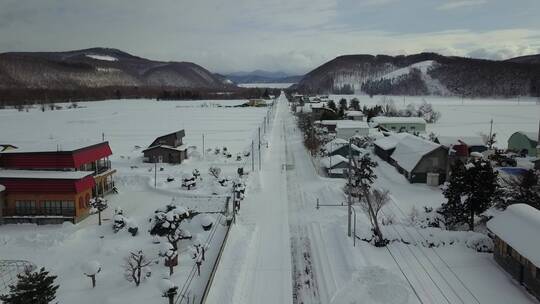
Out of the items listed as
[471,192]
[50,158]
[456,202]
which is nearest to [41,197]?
[50,158]

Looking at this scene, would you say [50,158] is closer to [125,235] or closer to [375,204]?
[125,235]

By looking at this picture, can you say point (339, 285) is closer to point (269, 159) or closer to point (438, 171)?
point (438, 171)

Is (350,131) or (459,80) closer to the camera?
(350,131)

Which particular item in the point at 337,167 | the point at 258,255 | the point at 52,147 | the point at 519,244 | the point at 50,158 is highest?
the point at 52,147

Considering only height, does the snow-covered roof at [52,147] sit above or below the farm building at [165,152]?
above

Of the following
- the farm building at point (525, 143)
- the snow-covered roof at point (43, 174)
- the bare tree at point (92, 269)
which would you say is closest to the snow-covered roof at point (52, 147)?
the snow-covered roof at point (43, 174)

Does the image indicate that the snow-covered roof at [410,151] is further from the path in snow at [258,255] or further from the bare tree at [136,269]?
the bare tree at [136,269]
